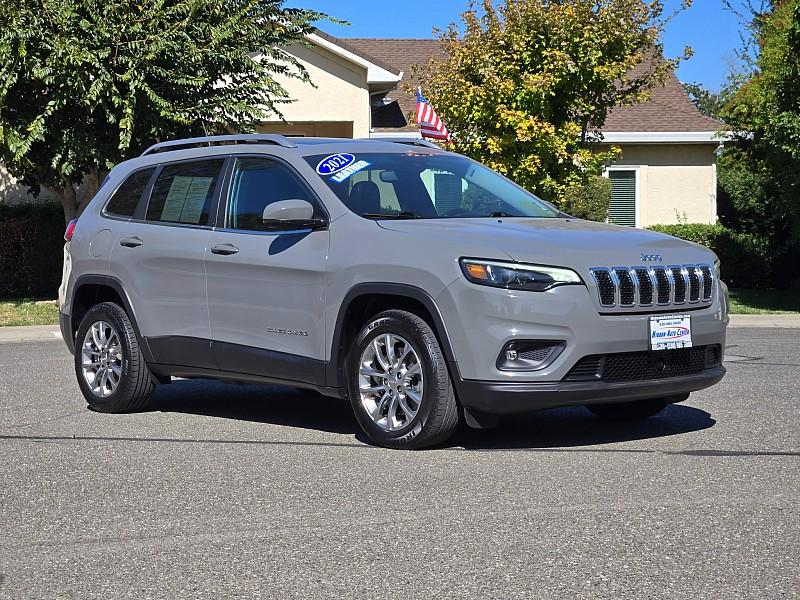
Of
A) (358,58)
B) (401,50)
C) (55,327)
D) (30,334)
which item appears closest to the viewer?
(30,334)

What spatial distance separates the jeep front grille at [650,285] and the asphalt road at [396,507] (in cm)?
87

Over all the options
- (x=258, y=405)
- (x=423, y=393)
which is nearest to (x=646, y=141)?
(x=258, y=405)

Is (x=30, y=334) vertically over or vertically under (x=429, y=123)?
under

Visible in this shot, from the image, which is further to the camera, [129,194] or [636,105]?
[636,105]

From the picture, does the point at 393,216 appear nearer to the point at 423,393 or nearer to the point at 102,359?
the point at 423,393

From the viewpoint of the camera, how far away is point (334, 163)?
8.44 metres

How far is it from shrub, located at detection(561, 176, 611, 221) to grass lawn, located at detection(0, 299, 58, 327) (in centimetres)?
970

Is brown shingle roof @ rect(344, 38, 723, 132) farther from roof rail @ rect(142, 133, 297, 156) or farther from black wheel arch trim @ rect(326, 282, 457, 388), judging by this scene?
black wheel arch trim @ rect(326, 282, 457, 388)

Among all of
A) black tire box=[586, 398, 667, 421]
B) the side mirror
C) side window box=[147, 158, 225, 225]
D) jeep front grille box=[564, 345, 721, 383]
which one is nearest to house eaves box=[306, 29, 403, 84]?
side window box=[147, 158, 225, 225]

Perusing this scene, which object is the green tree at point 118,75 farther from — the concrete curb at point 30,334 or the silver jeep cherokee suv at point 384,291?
the silver jeep cherokee suv at point 384,291

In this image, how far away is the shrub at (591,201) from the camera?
25109mm

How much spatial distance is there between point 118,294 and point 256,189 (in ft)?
5.05

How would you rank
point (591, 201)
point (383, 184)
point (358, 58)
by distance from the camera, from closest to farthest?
1. point (383, 184)
2. point (591, 201)
3. point (358, 58)

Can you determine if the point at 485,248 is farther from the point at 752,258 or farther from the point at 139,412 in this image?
the point at 752,258
